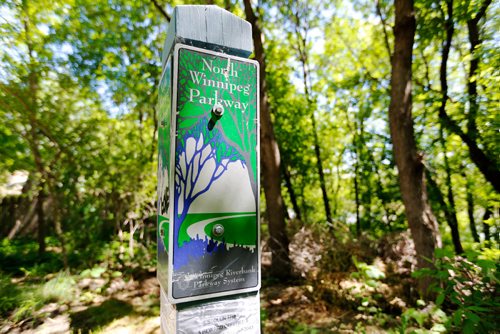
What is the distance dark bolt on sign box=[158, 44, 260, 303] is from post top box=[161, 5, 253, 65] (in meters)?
0.10

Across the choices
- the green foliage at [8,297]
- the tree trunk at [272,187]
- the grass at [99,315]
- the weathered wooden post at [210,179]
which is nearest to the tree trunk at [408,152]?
the tree trunk at [272,187]

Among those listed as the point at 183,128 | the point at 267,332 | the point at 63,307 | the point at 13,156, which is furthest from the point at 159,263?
the point at 13,156

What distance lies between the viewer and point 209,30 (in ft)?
5.48

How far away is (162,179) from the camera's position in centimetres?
181

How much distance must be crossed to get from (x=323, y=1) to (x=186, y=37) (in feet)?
28.3

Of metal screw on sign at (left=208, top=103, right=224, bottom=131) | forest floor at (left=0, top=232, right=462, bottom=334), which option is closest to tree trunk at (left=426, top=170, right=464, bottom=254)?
forest floor at (left=0, top=232, right=462, bottom=334)

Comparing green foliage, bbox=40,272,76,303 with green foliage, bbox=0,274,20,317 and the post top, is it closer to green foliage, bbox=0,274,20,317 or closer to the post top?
green foliage, bbox=0,274,20,317

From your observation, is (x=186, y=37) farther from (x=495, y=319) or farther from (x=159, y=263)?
(x=495, y=319)

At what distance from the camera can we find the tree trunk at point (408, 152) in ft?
12.3

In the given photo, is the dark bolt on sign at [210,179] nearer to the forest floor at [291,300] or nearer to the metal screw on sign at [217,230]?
the metal screw on sign at [217,230]

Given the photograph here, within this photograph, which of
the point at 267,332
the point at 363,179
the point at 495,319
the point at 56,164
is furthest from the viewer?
the point at 363,179

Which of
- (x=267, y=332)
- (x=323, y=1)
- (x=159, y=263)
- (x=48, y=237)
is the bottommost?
(x=267, y=332)

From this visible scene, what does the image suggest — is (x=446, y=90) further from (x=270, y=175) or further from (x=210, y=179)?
(x=210, y=179)

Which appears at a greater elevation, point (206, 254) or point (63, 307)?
point (206, 254)
